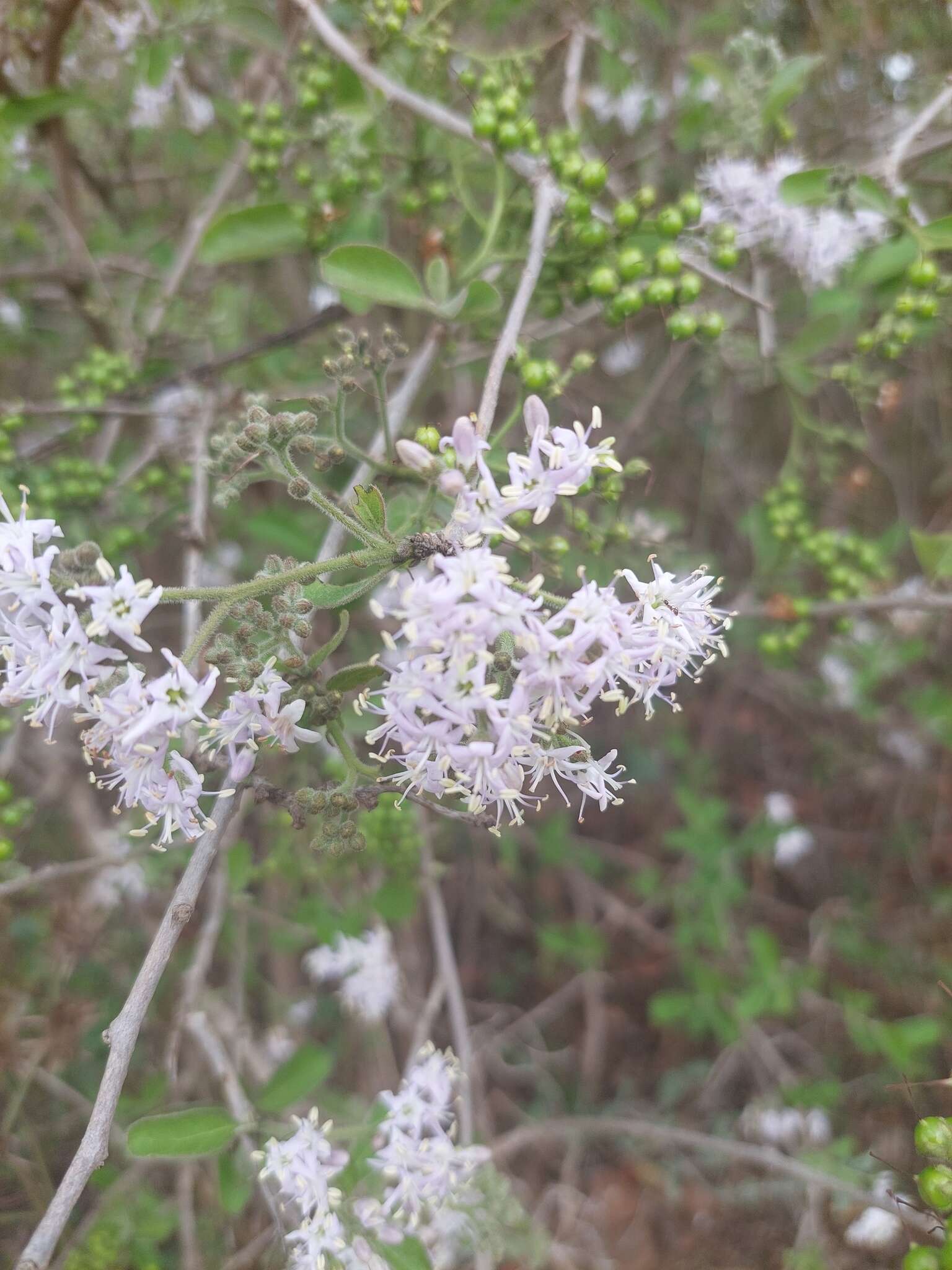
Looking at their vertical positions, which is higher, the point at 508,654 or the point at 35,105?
the point at 35,105

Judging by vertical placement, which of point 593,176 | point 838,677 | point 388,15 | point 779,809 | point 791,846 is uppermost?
point 388,15

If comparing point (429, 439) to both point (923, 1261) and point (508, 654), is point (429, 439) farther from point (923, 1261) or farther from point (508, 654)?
point (923, 1261)

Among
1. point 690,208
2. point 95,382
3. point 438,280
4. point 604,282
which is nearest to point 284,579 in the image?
point 438,280

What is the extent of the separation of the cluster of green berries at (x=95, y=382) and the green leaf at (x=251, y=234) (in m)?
0.47

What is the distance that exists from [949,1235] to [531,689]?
1290mm

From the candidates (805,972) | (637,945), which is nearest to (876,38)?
(805,972)

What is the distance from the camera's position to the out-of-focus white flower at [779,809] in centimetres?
451

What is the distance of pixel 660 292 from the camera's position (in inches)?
83.0

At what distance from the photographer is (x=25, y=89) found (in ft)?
10.4

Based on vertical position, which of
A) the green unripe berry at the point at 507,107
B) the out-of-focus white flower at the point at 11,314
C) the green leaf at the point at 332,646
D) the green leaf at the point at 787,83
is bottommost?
the green leaf at the point at 332,646

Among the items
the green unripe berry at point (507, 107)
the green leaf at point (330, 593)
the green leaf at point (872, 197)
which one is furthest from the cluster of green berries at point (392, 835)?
the green leaf at point (872, 197)

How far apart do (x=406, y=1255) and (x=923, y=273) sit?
270 cm

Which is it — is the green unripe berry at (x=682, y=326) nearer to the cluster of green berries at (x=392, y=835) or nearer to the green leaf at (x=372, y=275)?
the green leaf at (x=372, y=275)

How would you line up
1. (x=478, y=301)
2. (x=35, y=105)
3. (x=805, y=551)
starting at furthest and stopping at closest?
(x=805, y=551)
(x=35, y=105)
(x=478, y=301)
